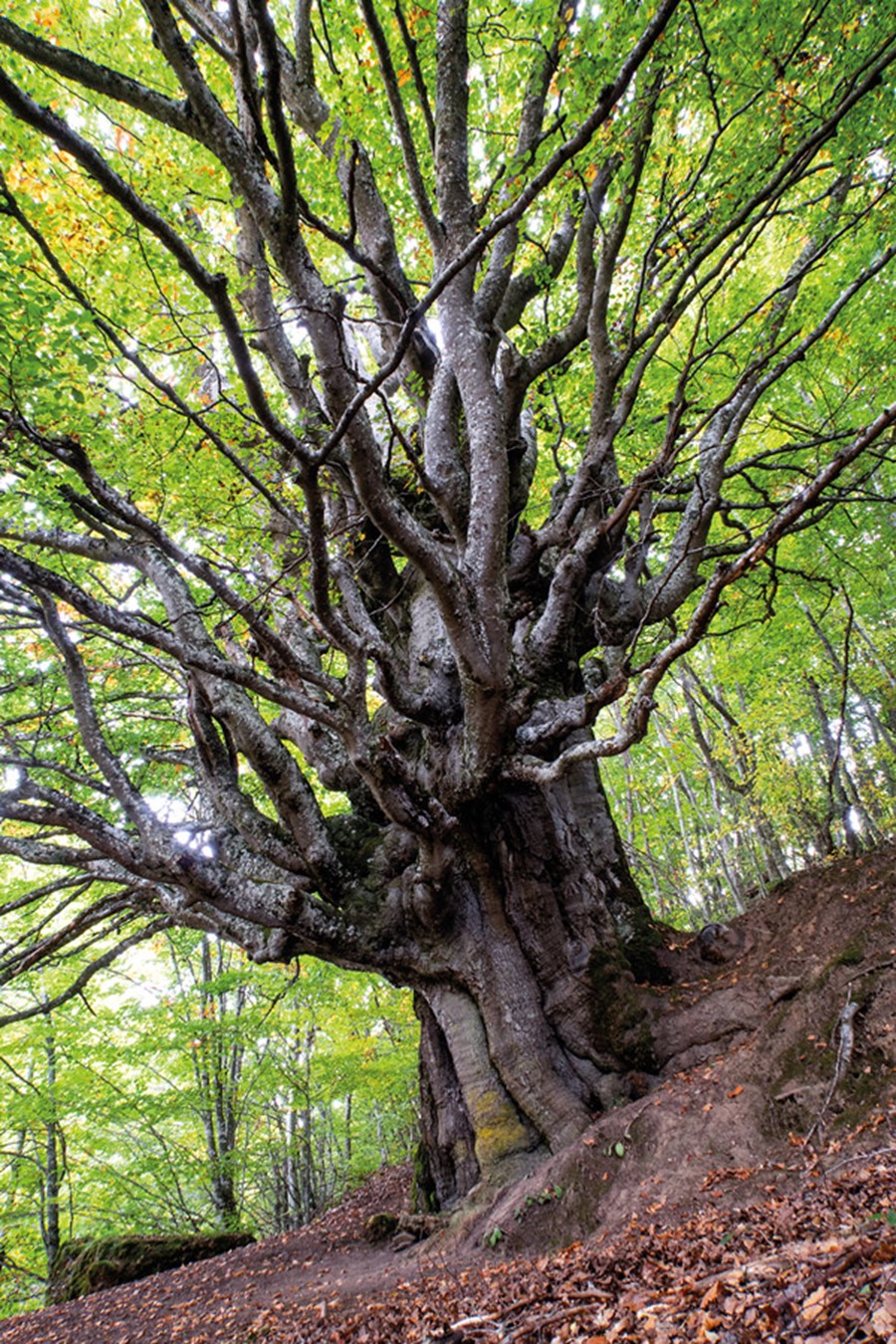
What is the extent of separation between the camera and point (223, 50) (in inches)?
135

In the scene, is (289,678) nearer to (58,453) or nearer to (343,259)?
(58,453)

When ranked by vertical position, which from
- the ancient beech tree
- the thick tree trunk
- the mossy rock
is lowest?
the mossy rock

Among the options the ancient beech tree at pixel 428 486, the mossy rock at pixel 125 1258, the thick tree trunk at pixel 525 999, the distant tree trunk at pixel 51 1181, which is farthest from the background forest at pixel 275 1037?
the ancient beech tree at pixel 428 486

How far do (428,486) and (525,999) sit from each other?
3.67 meters

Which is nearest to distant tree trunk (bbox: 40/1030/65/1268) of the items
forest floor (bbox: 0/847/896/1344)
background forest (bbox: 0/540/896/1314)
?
background forest (bbox: 0/540/896/1314)

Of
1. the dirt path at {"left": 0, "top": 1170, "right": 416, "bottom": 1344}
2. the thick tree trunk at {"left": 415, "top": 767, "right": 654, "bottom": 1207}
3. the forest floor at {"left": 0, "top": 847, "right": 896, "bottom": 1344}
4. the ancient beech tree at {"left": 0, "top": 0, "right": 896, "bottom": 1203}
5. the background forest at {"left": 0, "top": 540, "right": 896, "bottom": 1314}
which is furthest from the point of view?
the background forest at {"left": 0, "top": 540, "right": 896, "bottom": 1314}

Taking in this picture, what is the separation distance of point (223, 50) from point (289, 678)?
12.1 feet

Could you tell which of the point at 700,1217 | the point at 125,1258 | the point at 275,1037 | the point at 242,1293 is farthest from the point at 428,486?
the point at 275,1037

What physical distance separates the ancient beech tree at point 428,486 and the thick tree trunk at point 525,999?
2 cm

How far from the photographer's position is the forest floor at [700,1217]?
5.55ft

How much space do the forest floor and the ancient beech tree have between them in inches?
20.6

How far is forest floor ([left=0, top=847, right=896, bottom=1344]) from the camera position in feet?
5.55

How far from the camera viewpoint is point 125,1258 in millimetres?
6824

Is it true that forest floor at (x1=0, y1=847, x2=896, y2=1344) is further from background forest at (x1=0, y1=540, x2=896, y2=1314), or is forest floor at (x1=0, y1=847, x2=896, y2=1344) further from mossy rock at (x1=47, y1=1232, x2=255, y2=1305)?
background forest at (x1=0, y1=540, x2=896, y2=1314)
